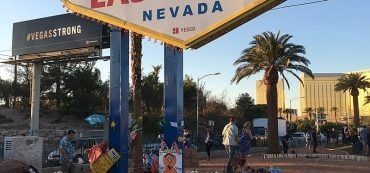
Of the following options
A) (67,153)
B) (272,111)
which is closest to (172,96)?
(67,153)

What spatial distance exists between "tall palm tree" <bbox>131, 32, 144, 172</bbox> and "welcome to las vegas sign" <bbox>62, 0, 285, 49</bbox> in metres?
5.03

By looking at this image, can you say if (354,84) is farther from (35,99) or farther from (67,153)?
(67,153)

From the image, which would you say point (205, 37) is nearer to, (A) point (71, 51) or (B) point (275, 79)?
(B) point (275, 79)

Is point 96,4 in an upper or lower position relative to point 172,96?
upper

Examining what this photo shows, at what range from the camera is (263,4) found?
28.5 ft

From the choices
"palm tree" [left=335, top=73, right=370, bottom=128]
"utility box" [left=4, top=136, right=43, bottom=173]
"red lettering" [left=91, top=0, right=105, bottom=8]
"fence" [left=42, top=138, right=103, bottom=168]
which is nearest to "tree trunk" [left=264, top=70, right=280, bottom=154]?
"fence" [left=42, top=138, right=103, bottom=168]

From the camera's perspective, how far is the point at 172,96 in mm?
10594

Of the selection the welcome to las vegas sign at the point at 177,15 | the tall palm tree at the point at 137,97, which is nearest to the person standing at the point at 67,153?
the welcome to las vegas sign at the point at 177,15

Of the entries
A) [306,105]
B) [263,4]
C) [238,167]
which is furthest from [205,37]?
[306,105]

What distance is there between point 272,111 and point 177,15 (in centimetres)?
2101

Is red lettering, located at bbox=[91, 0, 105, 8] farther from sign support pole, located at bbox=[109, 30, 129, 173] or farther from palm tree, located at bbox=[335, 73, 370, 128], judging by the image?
palm tree, located at bbox=[335, 73, 370, 128]

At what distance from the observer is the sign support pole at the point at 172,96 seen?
1058 cm

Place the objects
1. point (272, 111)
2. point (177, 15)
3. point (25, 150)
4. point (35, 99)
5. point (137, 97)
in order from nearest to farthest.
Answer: point (177, 15), point (25, 150), point (137, 97), point (272, 111), point (35, 99)

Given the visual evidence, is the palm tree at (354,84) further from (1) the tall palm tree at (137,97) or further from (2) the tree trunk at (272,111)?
(1) the tall palm tree at (137,97)
